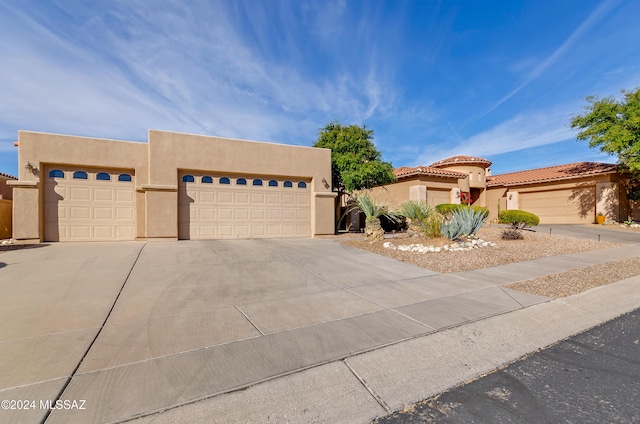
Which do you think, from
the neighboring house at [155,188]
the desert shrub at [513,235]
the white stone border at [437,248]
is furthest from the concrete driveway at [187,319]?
the desert shrub at [513,235]

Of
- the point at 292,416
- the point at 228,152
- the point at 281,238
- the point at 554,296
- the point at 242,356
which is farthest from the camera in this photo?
the point at 281,238

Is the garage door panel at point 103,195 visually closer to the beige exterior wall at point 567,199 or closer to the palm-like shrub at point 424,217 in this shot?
the palm-like shrub at point 424,217

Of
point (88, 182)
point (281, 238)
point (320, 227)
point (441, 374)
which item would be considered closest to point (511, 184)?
point (320, 227)

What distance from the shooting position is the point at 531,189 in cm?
2386

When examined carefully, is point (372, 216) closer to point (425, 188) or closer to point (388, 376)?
point (425, 188)

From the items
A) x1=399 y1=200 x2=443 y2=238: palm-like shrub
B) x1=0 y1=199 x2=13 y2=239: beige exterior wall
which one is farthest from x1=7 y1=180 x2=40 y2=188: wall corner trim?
x1=399 y1=200 x2=443 y2=238: palm-like shrub

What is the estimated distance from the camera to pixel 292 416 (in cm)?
241

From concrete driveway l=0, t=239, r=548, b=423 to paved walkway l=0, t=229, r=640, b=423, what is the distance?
0.02 metres

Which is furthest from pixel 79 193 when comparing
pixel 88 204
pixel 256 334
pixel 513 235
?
pixel 513 235

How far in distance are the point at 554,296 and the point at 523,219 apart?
10277mm

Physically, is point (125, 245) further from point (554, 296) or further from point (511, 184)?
point (511, 184)

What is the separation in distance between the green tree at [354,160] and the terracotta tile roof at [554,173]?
48.7 feet

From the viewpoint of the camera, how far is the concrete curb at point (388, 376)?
7.98ft

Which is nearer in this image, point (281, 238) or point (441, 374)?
point (441, 374)
